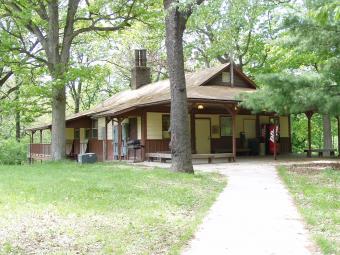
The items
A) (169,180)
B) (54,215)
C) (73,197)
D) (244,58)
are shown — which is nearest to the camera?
(54,215)

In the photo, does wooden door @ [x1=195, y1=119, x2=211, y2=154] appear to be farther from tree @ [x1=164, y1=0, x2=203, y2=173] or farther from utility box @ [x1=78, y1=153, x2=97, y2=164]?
tree @ [x1=164, y1=0, x2=203, y2=173]

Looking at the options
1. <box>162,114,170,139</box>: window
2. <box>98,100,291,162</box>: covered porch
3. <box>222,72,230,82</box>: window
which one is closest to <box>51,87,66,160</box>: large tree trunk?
<box>98,100,291,162</box>: covered porch

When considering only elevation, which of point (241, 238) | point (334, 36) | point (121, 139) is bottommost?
point (241, 238)

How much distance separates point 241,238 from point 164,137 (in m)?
16.3

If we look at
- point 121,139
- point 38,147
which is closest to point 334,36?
point 121,139

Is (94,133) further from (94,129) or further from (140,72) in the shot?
(140,72)

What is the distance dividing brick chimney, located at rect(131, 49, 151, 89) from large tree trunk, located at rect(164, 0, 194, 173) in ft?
53.3

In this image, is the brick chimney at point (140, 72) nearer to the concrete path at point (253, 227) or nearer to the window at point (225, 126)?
the window at point (225, 126)

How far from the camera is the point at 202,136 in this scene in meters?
23.5

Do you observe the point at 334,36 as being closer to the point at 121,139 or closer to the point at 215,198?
the point at 215,198

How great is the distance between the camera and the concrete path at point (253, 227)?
18.1 feet

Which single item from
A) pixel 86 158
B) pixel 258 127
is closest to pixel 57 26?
pixel 86 158

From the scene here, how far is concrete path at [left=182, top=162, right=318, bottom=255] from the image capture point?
5512 millimetres

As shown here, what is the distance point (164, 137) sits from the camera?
2220 centimetres
